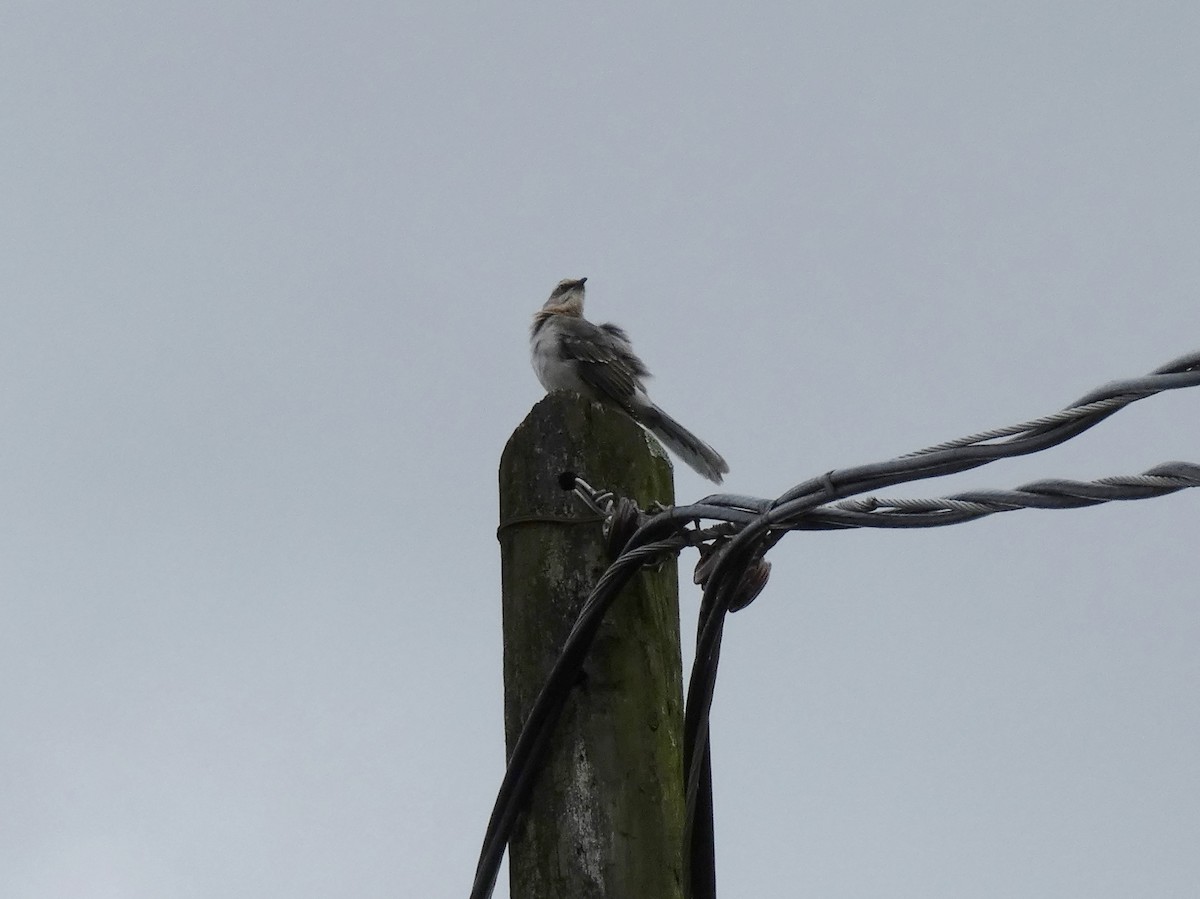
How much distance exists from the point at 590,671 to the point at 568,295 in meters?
7.32

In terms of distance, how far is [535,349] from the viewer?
9109 mm

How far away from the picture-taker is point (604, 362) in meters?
8.30

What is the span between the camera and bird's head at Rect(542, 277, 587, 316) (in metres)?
11.1

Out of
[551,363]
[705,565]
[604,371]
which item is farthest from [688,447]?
[705,565]

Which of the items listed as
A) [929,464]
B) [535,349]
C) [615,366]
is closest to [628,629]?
[929,464]

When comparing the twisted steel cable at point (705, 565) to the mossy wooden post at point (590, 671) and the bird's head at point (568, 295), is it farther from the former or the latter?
the bird's head at point (568, 295)

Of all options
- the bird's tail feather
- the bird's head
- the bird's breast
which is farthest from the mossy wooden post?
the bird's head

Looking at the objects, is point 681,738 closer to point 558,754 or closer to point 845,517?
point 558,754

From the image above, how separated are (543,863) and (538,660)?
1.56 feet

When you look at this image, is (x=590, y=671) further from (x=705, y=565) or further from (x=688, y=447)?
(x=688, y=447)

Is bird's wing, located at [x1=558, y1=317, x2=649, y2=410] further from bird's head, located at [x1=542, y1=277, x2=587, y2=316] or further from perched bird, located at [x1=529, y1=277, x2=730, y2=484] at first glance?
bird's head, located at [x1=542, y1=277, x2=587, y2=316]

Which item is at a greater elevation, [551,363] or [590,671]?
Answer: [551,363]

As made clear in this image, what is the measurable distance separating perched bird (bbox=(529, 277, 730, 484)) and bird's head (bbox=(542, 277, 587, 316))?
55.2 inches

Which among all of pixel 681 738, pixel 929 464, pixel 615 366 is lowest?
pixel 681 738
